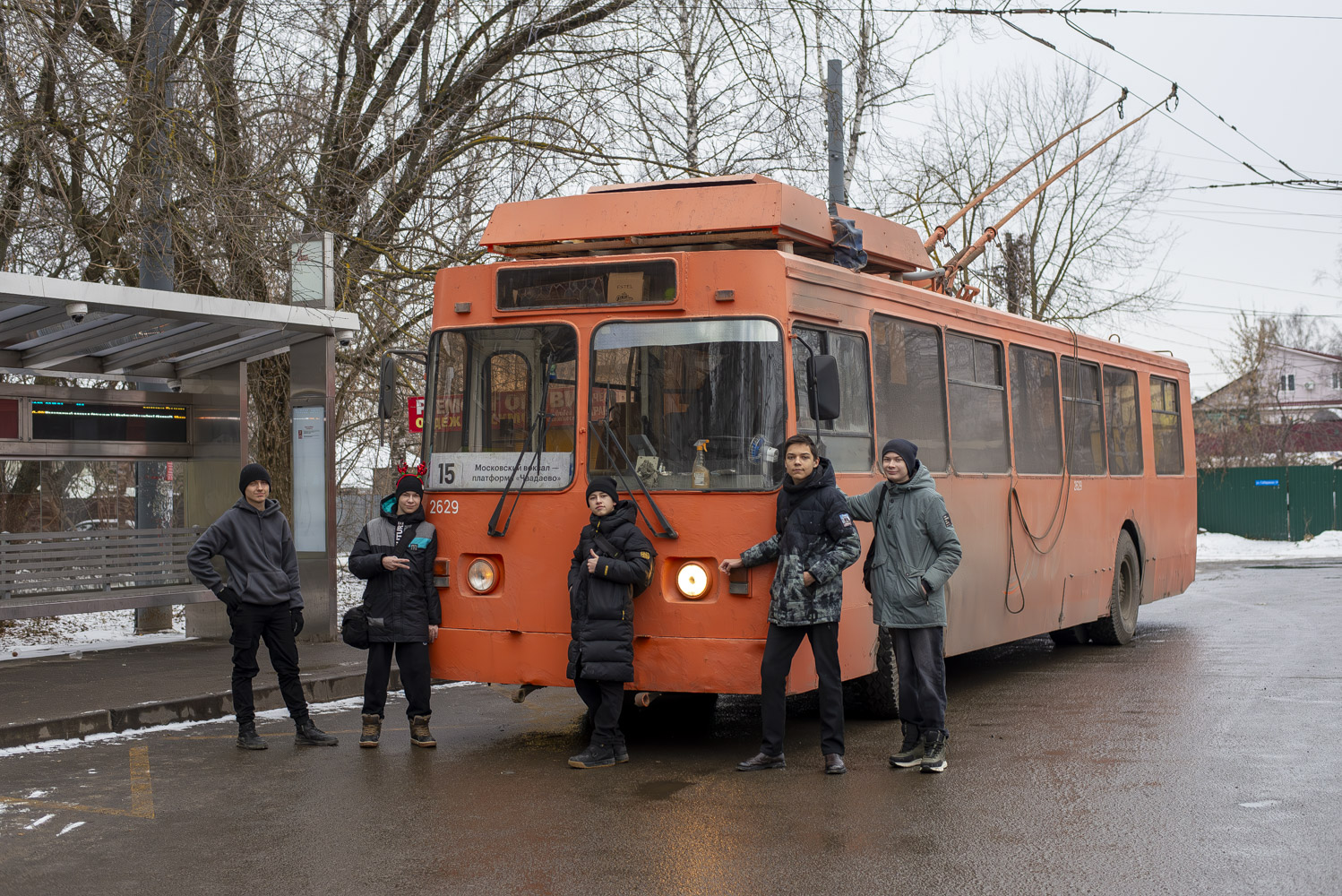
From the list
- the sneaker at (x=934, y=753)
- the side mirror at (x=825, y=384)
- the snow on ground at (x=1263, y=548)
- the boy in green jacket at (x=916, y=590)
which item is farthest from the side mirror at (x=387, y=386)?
the snow on ground at (x=1263, y=548)

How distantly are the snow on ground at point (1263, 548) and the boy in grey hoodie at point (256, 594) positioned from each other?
25399mm

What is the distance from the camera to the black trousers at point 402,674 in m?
8.65

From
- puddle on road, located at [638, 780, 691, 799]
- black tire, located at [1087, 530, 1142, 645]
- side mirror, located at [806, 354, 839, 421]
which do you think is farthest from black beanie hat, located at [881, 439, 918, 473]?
black tire, located at [1087, 530, 1142, 645]

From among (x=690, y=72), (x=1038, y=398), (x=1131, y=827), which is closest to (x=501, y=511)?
(x=1131, y=827)

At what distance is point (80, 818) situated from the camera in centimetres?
698

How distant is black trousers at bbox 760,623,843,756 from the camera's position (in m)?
7.84

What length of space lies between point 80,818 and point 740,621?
141 inches

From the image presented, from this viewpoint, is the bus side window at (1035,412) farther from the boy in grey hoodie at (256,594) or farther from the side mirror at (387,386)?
the boy in grey hoodie at (256,594)

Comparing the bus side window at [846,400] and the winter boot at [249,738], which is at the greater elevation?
the bus side window at [846,400]

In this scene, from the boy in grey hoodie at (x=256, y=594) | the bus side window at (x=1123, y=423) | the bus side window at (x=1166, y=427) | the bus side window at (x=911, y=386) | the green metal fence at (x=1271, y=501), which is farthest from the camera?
the green metal fence at (x=1271, y=501)

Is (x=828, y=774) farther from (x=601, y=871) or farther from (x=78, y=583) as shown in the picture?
(x=78, y=583)

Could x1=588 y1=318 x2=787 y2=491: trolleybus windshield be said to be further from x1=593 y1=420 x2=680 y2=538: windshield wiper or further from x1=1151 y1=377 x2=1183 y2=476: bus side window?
x1=1151 y1=377 x2=1183 y2=476: bus side window

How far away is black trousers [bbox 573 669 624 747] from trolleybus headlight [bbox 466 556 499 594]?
0.88 metres

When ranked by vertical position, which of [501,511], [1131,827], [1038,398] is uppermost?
[1038,398]
